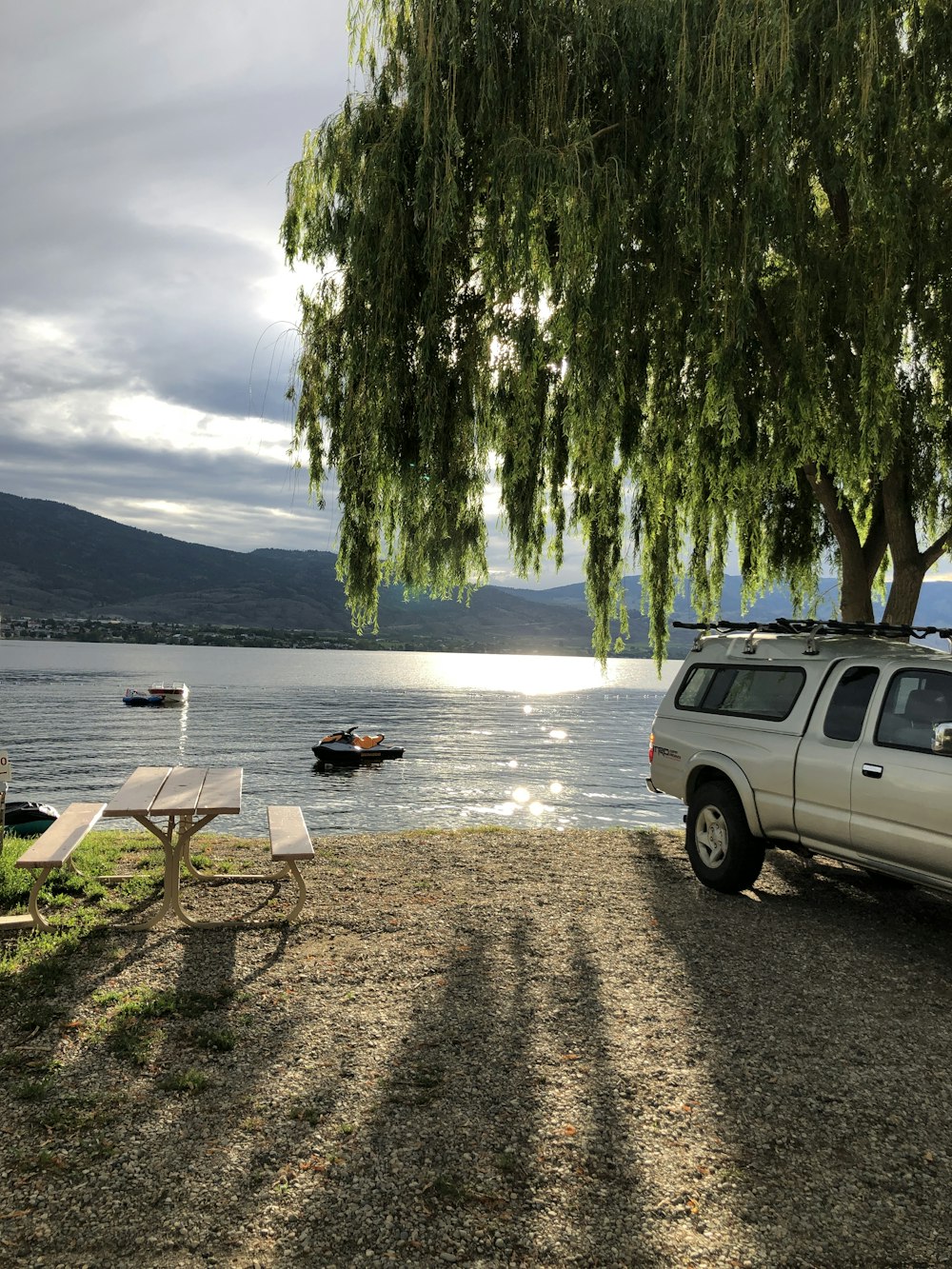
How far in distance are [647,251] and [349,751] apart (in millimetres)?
41928

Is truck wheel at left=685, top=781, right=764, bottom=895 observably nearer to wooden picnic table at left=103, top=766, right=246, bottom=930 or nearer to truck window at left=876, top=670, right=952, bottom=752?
truck window at left=876, top=670, right=952, bottom=752

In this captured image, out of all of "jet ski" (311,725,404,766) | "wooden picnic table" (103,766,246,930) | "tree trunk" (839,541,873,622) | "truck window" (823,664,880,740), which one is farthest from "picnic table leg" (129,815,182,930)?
"jet ski" (311,725,404,766)

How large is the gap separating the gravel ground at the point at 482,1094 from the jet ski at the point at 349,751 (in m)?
41.7

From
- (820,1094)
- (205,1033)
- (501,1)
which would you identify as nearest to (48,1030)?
(205,1033)

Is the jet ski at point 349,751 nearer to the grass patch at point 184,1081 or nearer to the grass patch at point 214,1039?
the grass patch at point 214,1039

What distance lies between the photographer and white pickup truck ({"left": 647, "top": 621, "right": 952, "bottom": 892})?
233 inches

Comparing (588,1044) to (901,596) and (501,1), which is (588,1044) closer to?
(901,596)

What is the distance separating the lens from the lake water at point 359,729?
31.7 m

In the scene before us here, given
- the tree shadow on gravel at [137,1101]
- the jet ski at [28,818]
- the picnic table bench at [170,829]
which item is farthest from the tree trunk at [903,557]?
the jet ski at [28,818]

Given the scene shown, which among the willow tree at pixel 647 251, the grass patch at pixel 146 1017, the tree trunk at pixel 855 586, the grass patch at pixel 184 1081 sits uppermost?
the willow tree at pixel 647 251

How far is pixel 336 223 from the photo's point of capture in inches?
356

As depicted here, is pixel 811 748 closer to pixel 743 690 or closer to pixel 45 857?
pixel 743 690

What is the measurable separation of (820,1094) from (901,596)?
6979 mm

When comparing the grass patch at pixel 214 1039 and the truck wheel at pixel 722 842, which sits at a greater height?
the truck wheel at pixel 722 842
